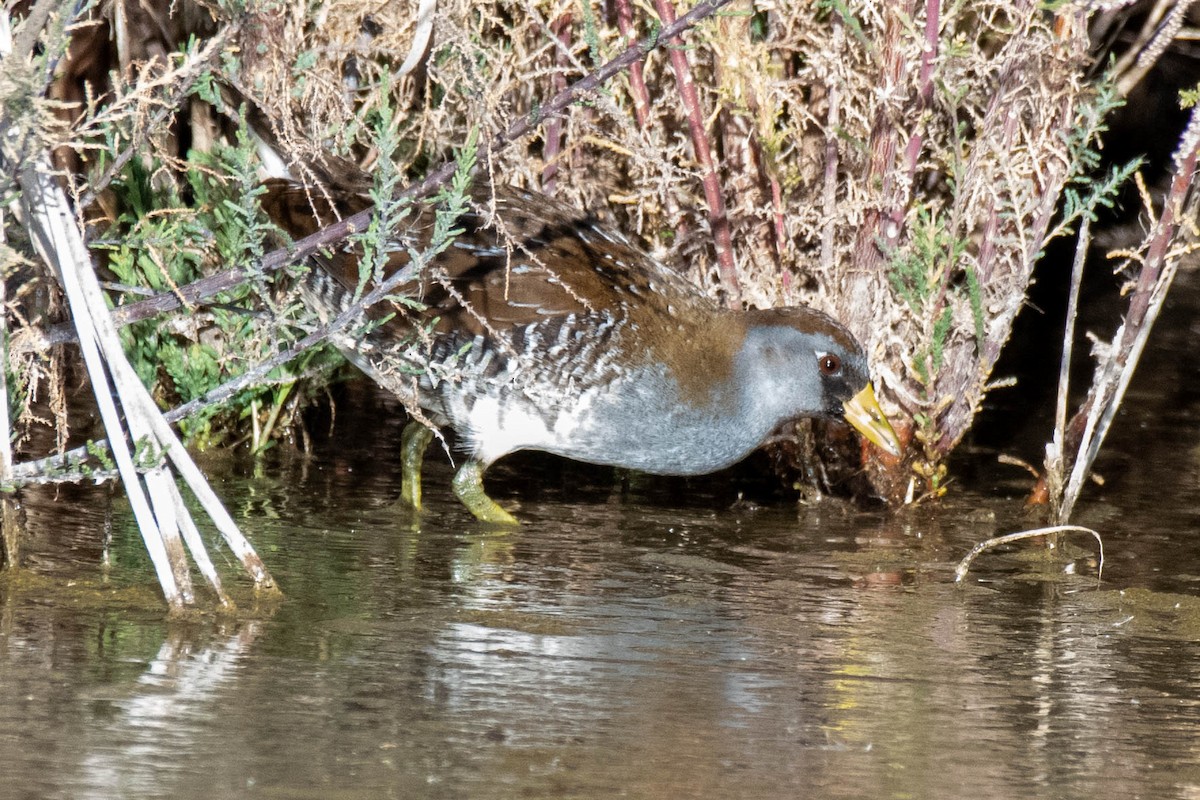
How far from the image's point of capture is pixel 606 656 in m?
3.60

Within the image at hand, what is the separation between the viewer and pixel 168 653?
3.37m

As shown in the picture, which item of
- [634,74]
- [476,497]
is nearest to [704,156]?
[634,74]

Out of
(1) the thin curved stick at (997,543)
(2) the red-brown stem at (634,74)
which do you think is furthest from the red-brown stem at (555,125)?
(1) the thin curved stick at (997,543)

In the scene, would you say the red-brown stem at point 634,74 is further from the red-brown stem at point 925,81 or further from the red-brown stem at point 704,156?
the red-brown stem at point 925,81

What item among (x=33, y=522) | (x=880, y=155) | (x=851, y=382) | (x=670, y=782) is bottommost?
(x=670, y=782)

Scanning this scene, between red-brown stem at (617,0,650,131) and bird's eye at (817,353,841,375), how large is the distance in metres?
0.92

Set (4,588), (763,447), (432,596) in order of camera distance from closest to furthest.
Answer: (4,588)
(432,596)
(763,447)

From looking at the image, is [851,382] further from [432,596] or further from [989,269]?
[432,596]

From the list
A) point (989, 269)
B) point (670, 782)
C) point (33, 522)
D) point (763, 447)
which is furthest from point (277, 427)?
point (670, 782)

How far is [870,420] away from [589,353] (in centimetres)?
89

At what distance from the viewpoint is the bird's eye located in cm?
489

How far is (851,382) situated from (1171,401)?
8.43ft

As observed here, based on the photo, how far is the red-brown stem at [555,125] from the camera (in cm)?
534

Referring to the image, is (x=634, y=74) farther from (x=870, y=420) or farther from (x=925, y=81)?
(x=870, y=420)
